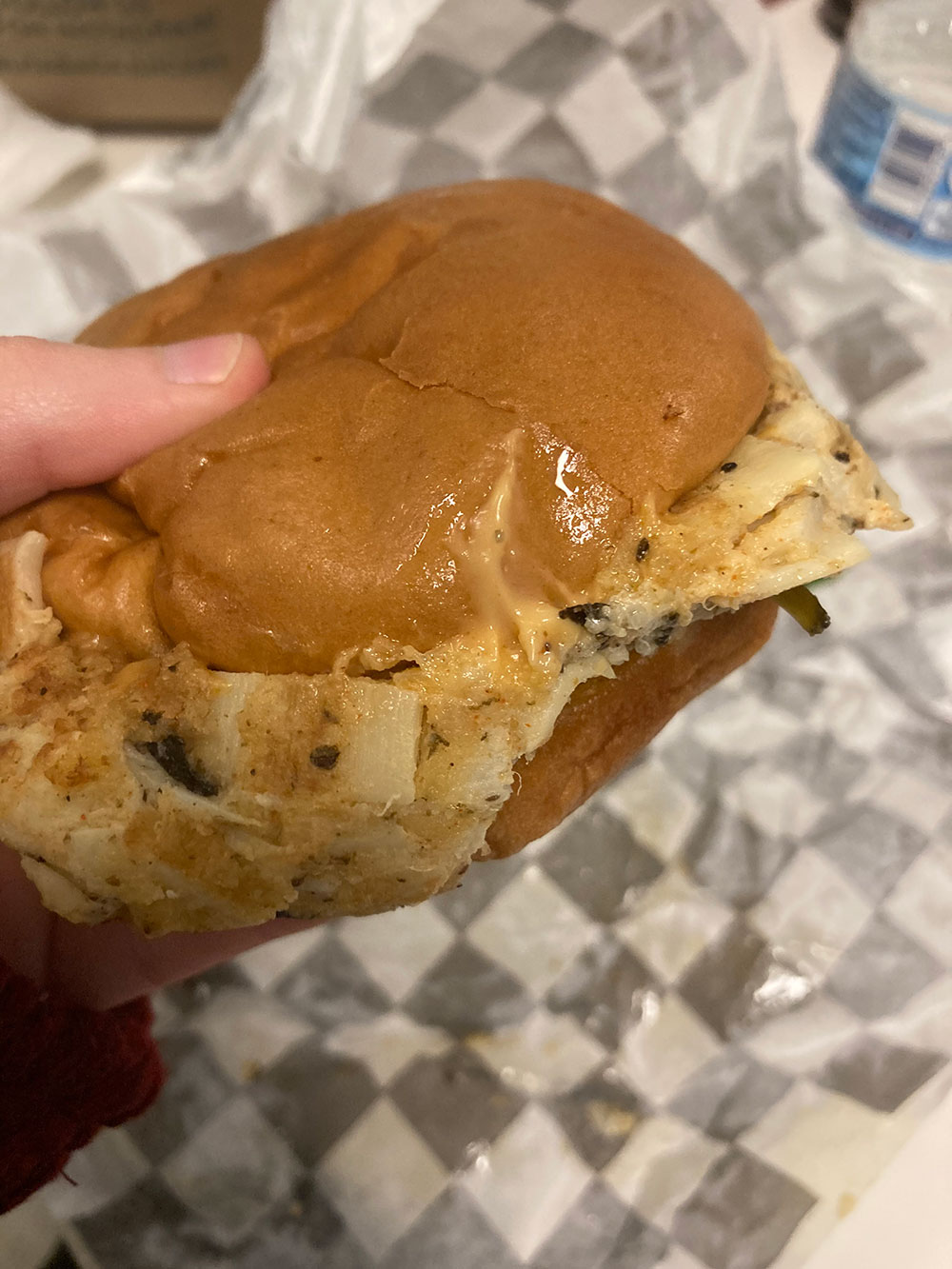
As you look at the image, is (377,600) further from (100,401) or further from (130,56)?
(130,56)

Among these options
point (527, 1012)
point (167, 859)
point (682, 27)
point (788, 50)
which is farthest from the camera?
point (788, 50)

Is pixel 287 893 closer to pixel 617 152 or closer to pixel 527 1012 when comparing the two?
pixel 527 1012

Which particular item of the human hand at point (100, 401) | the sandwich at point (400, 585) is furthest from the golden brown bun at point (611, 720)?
the human hand at point (100, 401)

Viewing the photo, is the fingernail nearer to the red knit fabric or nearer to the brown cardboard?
the red knit fabric

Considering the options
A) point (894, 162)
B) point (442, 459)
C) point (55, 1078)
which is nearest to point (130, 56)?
point (894, 162)

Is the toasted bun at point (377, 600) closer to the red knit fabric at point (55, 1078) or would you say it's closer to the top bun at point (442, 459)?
the top bun at point (442, 459)

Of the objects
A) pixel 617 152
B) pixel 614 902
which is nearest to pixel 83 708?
pixel 614 902
